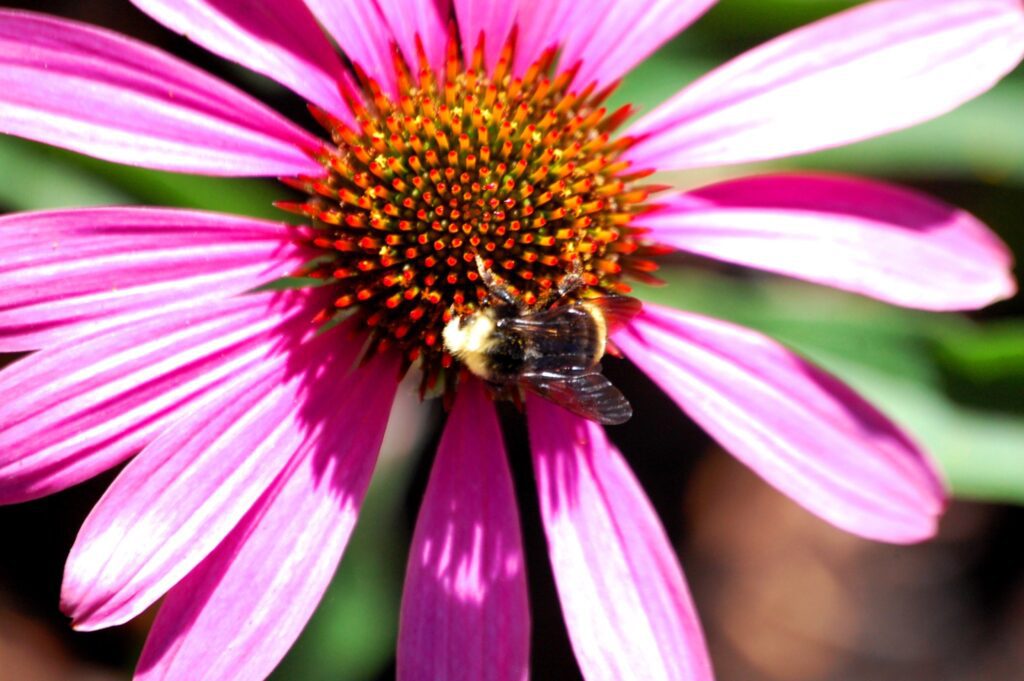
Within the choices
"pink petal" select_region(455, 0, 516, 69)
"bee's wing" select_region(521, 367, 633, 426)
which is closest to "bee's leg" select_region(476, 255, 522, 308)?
"bee's wing" select_region(521, 367, 633, 426)

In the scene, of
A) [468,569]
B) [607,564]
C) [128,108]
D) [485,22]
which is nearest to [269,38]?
[128,108]

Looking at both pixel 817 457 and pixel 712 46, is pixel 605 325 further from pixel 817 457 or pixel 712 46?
pixel 712 46

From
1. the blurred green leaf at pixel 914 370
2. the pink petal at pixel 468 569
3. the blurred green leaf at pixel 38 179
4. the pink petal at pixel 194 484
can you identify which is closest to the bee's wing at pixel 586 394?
the pink petal at pixel 468 569

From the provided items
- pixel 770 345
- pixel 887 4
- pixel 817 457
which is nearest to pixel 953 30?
pixel 887 4

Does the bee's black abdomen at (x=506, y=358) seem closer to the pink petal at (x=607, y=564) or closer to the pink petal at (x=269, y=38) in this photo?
the pink petal at (x=607, y=564)

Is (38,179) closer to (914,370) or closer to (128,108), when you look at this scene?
(128,108)

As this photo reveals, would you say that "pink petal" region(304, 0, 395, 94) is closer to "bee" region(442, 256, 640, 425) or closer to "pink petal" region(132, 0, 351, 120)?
"pink petal" region(132, 0, 351, 120)

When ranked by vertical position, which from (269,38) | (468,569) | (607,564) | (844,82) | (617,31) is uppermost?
(269,38)

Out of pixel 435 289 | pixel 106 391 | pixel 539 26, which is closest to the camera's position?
pixel 106 391
